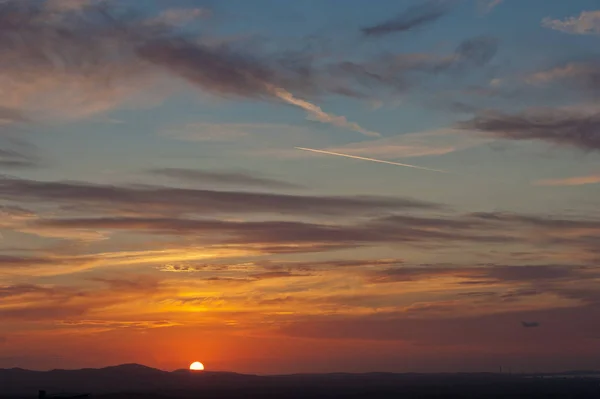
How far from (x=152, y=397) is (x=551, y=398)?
284ft

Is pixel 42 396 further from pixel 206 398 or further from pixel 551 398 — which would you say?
pixel 551 398

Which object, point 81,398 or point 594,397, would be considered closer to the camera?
point 81,398

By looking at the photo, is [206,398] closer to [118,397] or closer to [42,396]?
[118,397]

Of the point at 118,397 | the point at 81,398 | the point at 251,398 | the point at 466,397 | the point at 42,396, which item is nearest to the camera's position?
the point at 42,396

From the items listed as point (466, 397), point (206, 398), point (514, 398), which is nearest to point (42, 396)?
point (206, 398)

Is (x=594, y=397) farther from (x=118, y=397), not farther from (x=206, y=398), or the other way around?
(x=118, y=397)

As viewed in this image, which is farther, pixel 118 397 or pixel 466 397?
pixel 466 397

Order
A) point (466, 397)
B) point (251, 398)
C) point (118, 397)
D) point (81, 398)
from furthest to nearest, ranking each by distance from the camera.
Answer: point (466, 397) < point (251, 398) < point (118, 397) < point (81, 398)

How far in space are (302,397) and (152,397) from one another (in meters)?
35.2

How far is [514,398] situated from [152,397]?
264 feet

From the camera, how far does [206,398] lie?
165 m

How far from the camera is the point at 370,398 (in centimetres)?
17738

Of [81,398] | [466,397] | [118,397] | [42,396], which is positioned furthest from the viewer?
[466,397]

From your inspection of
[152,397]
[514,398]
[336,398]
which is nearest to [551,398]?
[514,398]
